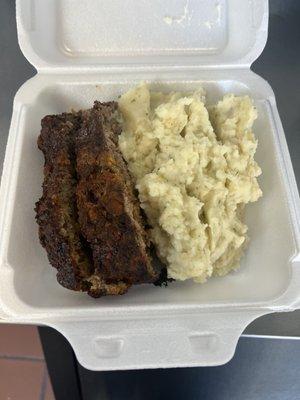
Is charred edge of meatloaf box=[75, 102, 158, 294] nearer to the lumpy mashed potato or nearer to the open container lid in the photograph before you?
the lumpy mashed potato

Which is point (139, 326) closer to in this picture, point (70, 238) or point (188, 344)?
point (188, 344)

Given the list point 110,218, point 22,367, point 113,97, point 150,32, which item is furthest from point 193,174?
point 22,367

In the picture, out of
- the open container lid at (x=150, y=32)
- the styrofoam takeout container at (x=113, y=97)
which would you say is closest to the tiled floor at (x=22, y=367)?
the styrofoam takeout container at (x=113, y=97)

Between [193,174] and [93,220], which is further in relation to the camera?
[193,174]

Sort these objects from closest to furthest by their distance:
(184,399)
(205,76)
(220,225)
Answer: (220,225) < (184,399) < (205,76)

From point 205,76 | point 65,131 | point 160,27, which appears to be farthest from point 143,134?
point 160,27

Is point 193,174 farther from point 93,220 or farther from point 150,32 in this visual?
point 150,32
